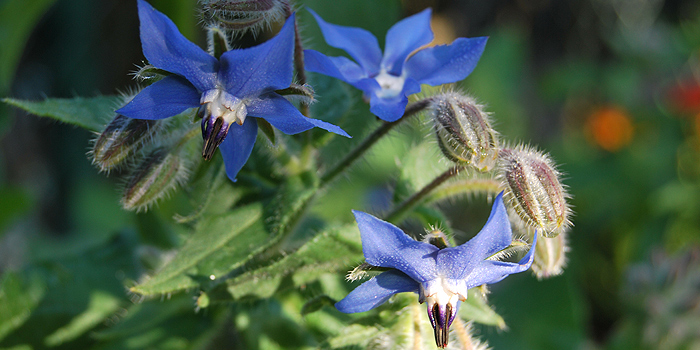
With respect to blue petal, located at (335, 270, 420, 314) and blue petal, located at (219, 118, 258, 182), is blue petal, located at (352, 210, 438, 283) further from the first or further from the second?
blue petal, located at (219, 118, 258, 182)

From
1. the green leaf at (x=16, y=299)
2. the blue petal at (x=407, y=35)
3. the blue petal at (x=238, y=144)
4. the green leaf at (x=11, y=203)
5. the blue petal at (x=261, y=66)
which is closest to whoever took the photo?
the blue petal at (x=261, y=66)

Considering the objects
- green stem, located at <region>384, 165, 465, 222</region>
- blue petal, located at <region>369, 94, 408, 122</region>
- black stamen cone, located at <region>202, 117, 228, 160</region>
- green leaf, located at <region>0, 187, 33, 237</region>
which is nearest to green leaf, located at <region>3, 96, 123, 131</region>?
black stamen cone, located at <region>202, 117, 228, 160</region>

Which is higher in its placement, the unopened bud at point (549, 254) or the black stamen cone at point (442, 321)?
the black stamen cone at point (442, 321)

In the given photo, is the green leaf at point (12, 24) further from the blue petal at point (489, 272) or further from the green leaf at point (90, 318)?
the blue petal at point (489, 272)

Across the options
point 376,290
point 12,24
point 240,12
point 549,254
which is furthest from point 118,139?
point 12,24

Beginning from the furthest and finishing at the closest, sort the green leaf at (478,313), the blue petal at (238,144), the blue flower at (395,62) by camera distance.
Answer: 1. the green leaf at (478,313)
2. the blue flower at (395,62)
3. the blue petal at (238,144)

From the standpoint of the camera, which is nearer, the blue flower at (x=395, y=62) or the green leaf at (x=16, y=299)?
the blue flower at (x=395, y=62)

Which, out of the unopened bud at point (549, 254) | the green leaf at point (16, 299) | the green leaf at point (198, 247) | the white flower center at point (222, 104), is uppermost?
the white flower center at point (222, 104)

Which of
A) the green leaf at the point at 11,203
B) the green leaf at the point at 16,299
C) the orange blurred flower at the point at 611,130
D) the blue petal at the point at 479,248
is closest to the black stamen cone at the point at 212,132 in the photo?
the blue petal at the point at 479,248
